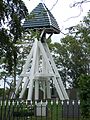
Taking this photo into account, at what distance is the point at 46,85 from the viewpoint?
93.0 feet

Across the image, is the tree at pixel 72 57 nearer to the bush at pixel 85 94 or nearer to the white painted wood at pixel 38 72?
the white painted wood at pixel 38 72

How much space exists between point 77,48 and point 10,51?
28372mm

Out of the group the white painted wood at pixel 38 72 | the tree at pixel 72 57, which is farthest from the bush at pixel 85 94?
the tree at pixel 72 57

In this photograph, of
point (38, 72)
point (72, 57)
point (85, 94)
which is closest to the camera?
point (85, 94)

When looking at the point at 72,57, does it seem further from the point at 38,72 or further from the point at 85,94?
the point at 85,94

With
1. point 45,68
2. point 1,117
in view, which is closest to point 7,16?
point 1,117

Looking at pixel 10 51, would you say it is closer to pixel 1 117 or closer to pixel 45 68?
pixel 1 117

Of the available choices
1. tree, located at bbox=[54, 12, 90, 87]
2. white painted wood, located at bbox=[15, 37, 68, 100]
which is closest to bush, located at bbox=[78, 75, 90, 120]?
white painted wood, located at bbox=[15, 37, 68, 100]

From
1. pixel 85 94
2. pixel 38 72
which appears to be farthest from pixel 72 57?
pixel 85 94

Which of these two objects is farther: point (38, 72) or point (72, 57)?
point (72, 57)

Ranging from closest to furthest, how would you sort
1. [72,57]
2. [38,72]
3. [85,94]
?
[85,94] < [38,72] < [72,57]

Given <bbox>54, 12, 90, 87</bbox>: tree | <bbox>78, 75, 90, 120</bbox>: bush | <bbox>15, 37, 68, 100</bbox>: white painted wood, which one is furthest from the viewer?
<bbox>54, 12, 90, 87</bbox>: tree

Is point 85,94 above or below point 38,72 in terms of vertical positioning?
below

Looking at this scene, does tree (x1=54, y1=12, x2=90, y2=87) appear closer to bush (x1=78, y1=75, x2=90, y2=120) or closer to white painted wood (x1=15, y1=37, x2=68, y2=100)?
white painted wood (x1=15, y1=37, x2=68, y2=100)
